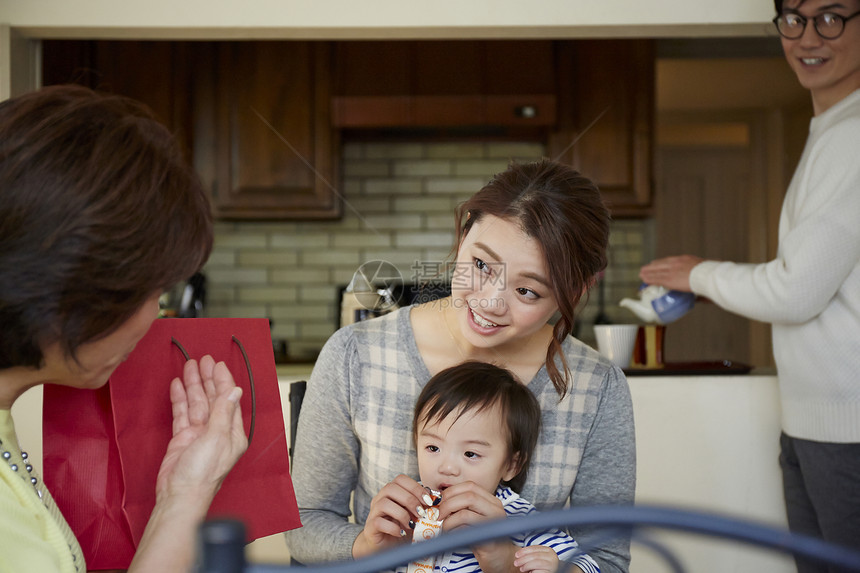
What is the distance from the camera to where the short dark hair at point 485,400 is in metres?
1.22

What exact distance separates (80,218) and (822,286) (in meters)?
1.65

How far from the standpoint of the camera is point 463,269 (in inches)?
50.9

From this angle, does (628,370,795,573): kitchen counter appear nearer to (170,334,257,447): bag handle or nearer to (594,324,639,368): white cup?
(594,324,639,368): white cup

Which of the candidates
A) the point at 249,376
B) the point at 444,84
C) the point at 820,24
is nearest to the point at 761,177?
the point at 444,84

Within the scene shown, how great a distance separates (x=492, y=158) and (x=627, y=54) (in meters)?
0.83

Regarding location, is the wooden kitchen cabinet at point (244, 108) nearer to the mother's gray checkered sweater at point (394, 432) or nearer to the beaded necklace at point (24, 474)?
the mother's gray checkered sweater at point (394, 432)


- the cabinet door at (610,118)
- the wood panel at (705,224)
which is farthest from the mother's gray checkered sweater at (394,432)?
the wood panel at (705,224)

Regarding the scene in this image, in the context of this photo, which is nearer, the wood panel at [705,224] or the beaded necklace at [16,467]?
the beaded necklace at [16,467]

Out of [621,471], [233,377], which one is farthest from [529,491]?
[233,377]

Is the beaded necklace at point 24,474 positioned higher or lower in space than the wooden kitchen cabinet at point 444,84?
lower

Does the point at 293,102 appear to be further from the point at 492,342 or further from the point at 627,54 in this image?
the point at 492,342

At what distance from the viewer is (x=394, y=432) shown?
1342 millimetres

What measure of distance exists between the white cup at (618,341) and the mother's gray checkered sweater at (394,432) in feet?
3.27

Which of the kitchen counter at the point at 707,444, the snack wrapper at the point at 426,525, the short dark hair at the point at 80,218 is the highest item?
the short dark hair at the point at 80,218
